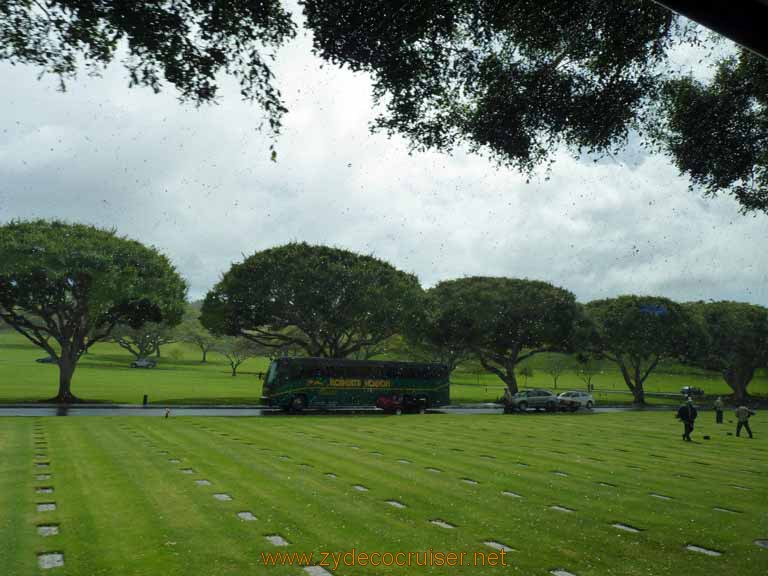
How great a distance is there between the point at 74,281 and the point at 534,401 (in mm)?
34414

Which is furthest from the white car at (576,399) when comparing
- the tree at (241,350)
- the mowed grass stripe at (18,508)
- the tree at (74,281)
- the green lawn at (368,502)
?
the tree at (241,350)

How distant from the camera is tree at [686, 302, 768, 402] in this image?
63.3 metres

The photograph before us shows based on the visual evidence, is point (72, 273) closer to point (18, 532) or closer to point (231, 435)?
point (231, 435)

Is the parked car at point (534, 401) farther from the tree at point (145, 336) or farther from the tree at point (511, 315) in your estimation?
the tree at point (145, 336)

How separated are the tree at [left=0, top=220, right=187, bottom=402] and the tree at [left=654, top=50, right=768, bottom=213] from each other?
113 ft

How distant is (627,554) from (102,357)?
4661 inches

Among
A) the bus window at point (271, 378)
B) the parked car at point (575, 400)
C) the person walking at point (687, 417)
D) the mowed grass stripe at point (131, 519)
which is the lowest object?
the parked car at point (575, 400)

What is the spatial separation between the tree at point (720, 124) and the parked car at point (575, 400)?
35.2 meters

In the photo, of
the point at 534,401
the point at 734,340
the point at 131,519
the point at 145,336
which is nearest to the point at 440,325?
the point at 534,401

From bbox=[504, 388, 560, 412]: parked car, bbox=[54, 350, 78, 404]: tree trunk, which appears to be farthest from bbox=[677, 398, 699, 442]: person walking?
bbox=[54, 350, 78, 404]: tree trunk

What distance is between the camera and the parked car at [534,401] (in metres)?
43.7

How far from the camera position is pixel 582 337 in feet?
176

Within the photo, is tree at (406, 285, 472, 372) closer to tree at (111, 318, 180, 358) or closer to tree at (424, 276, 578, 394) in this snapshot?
tree at (424, 276, 578, 394)

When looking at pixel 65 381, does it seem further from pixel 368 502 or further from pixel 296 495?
pixel 368 502
